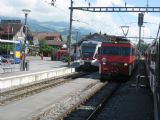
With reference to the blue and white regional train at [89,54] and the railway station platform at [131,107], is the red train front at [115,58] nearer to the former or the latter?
the railway station platform at [131,107]

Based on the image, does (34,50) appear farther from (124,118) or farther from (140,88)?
(124,118)

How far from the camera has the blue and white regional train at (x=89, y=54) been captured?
137 ft

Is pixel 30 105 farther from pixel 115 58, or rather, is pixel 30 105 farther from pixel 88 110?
pixel 115 58

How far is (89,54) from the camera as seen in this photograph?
1651 inches

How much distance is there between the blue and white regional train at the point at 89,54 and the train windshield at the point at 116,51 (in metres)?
12.8

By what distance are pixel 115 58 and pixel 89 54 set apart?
1360cm

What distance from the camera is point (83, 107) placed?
1598 cm

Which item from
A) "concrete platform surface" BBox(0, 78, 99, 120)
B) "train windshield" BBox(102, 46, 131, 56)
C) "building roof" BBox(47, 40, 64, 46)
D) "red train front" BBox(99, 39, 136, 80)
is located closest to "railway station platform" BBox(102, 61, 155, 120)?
"concrete platform surface" BBox(0, 78, 99, 120)

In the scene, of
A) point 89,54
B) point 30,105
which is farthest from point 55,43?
point 30,105

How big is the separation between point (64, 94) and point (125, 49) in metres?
9.62

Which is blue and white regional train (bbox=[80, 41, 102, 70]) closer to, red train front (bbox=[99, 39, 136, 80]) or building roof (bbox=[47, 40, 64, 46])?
red train front (bbox=[99, 39, 136, 80])

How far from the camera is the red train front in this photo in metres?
28.3

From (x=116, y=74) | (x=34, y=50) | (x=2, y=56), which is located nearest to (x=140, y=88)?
(x=116, y=74)

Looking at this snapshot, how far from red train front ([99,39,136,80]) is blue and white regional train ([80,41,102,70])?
12.8 m
